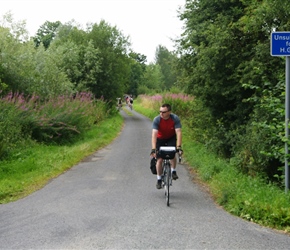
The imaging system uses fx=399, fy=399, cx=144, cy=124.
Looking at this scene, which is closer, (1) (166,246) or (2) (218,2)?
(1) (166,246)

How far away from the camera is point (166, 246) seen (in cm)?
548

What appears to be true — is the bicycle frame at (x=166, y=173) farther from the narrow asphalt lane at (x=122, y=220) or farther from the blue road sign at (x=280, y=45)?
the blue road sign at (x=280, y=45)

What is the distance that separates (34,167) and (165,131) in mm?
5452

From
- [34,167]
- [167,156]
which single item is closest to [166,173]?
[167,156]

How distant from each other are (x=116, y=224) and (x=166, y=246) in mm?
1344

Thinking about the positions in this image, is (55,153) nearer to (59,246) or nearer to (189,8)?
(189,8)

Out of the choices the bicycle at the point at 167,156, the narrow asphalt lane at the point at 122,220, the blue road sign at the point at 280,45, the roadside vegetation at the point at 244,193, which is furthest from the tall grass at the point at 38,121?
the blue road sign at the point at 280,45

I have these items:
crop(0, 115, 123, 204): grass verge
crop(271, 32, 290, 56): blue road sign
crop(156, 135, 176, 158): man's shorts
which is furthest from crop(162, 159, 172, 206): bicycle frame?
crop(0, 115, 123, 204): grass verge

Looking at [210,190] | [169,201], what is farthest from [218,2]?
[169,201]

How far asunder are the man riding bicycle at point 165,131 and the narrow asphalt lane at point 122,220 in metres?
0.72

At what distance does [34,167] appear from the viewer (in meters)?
12.4

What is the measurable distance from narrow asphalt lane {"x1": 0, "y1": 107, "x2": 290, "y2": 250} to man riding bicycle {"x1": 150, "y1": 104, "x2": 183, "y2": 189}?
2.37 ft

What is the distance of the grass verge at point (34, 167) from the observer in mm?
9836

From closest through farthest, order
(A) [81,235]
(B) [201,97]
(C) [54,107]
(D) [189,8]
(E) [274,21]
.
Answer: (A) [81,235], (E) [274,21], (B) [201,97], (D) [189,8], (C) [54,107]
